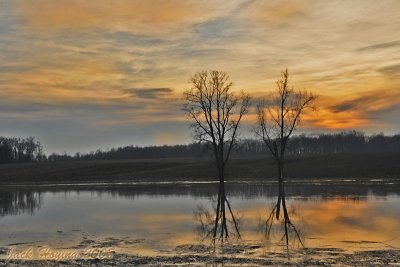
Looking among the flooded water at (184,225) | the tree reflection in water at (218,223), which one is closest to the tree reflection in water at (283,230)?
the flooded water at (184,225)

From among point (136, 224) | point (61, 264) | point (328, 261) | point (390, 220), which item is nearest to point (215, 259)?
point (328, 261)

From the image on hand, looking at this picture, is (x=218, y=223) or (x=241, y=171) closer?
(x=218, y=223)

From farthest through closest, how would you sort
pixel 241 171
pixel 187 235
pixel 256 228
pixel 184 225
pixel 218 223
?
pixel 241 171 < pixel 218 223 < pixel 184 225 < pixel 256 228 < pixel 187 235

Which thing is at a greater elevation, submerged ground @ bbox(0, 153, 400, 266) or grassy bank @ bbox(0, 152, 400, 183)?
grassy bank @ bbox(0, 152, 400, 183)

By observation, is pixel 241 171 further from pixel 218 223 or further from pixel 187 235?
pixel 187 235

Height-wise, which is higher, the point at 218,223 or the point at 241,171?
the point at 241,171

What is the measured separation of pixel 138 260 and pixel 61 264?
217cm

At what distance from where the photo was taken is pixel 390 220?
22.8 meters

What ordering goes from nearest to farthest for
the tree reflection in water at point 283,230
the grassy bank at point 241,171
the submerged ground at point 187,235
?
the submerged ground at point 187,235
the tree reflection in water at point 283,230
the grassy bank at point 241,171

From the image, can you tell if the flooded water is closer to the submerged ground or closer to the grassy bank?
the submerged ground

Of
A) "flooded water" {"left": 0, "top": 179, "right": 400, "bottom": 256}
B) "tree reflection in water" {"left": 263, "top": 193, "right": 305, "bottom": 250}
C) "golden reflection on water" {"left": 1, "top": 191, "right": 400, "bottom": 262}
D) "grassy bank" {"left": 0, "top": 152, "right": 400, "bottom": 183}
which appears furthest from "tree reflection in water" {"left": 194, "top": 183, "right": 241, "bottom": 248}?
"grassy bank" {"left": 0, "top": 152, "right": 400, "bottom": 183}

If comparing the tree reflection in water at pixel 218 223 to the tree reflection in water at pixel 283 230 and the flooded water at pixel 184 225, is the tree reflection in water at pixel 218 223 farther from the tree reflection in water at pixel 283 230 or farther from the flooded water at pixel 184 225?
the tree reflection in water at pixel 283 230

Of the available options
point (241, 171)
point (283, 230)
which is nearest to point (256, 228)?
point (283, 230)

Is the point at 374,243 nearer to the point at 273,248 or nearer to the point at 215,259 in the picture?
the point at 273,248
